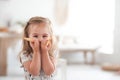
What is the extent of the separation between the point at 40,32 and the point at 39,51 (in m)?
0.08

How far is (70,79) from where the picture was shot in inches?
149

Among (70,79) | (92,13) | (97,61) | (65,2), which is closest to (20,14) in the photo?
(65,2)

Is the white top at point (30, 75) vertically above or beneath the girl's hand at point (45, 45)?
beneath

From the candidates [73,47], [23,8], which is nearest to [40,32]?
[73,47]

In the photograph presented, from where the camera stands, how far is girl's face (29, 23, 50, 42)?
119cm

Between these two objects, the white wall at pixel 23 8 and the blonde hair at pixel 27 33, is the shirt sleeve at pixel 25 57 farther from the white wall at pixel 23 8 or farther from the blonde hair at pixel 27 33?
the white wall at pixel 23 8

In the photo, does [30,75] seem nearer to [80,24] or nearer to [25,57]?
[25,57]

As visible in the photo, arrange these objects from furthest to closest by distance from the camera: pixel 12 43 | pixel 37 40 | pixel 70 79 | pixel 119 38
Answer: pixel 119 38 < pixel 12 43 < pixel 70 79 < pixel 37 40

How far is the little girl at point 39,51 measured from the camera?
117cm

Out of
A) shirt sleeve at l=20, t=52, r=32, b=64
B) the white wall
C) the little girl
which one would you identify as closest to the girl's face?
the little girl

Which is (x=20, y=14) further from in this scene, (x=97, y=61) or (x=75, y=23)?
(x=97, y=61)

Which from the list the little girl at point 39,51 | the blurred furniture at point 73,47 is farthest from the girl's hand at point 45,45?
the blurred furniture at point 73,47

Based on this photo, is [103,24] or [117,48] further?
[103,24]

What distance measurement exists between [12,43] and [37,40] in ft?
10.3
